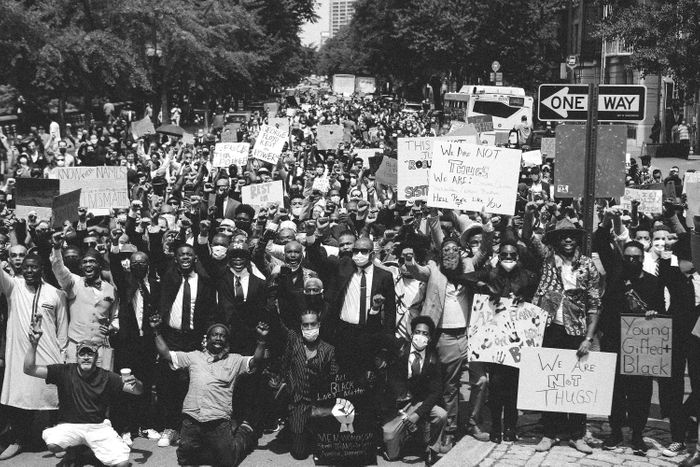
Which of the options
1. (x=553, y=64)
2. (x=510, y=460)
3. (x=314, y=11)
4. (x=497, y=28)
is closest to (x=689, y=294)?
(x=510, y=460)

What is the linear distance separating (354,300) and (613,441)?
7.89 feet

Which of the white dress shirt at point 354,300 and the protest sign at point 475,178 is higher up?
the protest sign at point 475,178

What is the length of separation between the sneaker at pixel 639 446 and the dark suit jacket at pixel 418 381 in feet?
5.11

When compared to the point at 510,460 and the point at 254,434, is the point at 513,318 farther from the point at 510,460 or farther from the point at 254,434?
the point at 254,434

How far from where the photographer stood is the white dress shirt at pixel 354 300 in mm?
8523

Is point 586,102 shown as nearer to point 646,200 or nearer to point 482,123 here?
point 646,200

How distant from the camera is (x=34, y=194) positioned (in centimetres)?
1188

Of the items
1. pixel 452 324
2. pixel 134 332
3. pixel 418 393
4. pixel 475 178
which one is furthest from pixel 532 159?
pixel 134 332

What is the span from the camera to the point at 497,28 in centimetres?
5003

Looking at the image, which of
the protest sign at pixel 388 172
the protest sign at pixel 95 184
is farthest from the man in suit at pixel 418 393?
the protest sign at pixel 388 172

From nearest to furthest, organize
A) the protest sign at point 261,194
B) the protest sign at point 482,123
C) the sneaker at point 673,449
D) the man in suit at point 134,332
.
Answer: the sneaker at point 673,449, the man in suit at point 134,332, the protest sign at point 261,194, the protest sign at point 482,123

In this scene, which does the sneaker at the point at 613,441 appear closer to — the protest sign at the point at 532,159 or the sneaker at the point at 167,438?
the sneaker at the point at 167,438

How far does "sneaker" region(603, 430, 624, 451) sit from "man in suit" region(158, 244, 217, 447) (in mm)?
3384

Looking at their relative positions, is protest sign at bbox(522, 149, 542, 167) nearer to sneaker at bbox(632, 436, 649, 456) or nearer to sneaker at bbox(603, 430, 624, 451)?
sneaker at bbox(603, 430, 624, 451)
